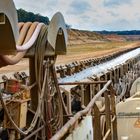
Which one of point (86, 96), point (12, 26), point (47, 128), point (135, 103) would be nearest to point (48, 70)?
point (47, 128)

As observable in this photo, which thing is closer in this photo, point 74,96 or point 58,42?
point 58,42

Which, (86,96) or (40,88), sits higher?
(40,88)

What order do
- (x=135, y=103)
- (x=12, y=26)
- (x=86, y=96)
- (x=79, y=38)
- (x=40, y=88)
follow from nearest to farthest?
(x=12, y=26) → (x=40, y=88) → (x=86, y=96) → (x=135, y=103) → (x=79, y=38)

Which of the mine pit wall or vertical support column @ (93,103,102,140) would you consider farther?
the mine pit wall

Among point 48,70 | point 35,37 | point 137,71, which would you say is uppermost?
point 35,37

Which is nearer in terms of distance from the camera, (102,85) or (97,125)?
(97,125)

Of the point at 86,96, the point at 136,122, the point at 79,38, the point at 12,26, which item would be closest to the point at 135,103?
the point at 136,122

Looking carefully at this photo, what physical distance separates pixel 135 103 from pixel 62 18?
622 cm

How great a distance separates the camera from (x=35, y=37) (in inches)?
165

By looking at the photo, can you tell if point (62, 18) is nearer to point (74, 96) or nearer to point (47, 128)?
point (47, 128)

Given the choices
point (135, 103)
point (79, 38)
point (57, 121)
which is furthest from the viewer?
point (79, 38)

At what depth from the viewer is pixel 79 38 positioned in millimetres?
55938

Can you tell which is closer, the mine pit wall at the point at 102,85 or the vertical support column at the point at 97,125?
the vertical support column at the point at 97,125

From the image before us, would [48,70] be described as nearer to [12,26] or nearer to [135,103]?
[12,26]
